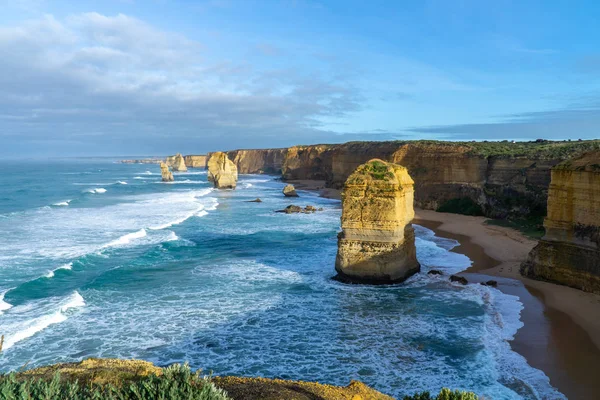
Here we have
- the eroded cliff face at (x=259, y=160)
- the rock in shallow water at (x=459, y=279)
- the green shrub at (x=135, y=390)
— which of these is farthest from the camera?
the eroded cliff face at (x=259, y=160)

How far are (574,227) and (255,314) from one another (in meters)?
13.1

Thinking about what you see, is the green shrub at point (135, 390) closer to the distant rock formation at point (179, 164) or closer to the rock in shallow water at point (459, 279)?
the rock in shallow water at point (459, 279)

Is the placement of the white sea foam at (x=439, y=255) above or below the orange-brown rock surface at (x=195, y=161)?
below

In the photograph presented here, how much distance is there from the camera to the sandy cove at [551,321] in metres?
11.2

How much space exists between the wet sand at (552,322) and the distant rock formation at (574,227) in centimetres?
64

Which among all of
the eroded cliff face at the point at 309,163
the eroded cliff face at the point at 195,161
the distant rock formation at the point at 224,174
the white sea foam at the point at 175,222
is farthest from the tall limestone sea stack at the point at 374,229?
the eroded cliff face at the point at 195,161

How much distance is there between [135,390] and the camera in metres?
5.68

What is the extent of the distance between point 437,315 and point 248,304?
23.2ft

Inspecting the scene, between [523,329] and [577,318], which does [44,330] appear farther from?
[577,318]

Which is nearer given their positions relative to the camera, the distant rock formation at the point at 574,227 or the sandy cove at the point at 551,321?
the sandy cove at the point at 551,321

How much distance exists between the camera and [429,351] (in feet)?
41.6

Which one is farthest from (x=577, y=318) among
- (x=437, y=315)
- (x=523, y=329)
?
(x=437, y=315)

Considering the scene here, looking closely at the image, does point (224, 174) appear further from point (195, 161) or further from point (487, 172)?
point (195, 161)

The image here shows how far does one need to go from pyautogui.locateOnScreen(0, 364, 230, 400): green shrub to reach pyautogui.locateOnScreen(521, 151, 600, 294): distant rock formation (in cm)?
1623
